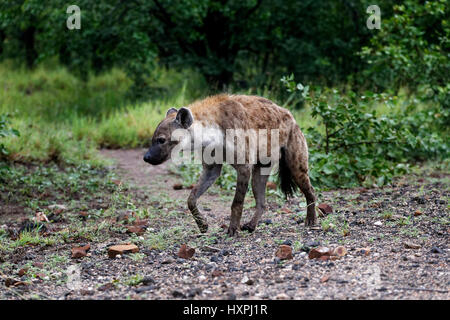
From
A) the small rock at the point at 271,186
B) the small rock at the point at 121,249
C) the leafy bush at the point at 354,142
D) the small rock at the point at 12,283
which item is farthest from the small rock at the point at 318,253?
the small rock at the point at 271,186

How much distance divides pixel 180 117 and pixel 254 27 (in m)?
8.35

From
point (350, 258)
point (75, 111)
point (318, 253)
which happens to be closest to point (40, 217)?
point (318, 253)

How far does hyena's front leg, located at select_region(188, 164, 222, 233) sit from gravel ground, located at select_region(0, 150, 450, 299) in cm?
12

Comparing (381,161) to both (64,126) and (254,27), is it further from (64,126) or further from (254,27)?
(254,27)

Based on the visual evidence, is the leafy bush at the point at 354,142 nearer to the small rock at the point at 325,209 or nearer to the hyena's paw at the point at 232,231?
the small rock at the point at 325,209

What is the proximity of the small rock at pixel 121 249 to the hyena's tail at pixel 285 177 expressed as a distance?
65.3 inches

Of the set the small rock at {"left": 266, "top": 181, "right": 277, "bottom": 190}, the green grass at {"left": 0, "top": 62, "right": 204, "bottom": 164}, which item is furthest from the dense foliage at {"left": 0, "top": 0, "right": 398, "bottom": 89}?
the small rock at {"left": 266, "top": 181, "right": 277, "bottom": 190}

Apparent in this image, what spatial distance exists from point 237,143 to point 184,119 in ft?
1.62

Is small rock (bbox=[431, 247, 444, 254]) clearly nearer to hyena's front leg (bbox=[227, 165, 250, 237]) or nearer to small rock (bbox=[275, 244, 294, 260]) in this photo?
small rock (bbox=[275, 244, 294, 260])

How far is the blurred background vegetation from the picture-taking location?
7504 mm

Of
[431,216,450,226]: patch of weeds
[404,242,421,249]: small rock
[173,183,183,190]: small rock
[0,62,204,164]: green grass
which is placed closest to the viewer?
[404,242,421,249]: small rock

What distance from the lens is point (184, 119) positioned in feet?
16.5

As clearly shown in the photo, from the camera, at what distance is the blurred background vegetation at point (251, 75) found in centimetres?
750

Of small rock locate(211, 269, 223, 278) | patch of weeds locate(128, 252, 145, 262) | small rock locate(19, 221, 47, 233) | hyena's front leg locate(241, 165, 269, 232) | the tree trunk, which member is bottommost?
small rock locate(19, 221, 47, 233)
